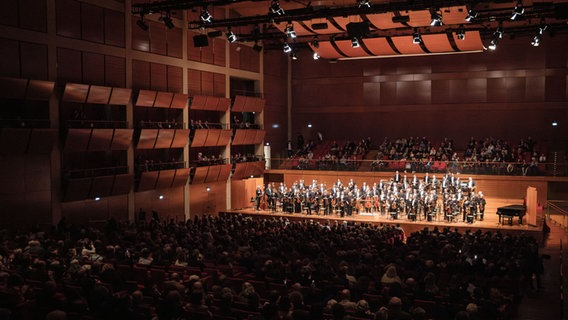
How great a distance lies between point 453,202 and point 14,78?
14.5 meters

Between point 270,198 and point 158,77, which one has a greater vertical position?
point 158,77

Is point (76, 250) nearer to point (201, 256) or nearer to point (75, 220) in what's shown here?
point (201, 256)

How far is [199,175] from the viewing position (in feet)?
70.2

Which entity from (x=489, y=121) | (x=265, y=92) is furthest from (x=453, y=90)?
(x=265, y=92)

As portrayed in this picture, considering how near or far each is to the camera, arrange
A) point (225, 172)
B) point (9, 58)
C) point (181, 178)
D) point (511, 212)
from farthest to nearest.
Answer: point (225, 172) < point (181, 178) < point (511, 212) < point (9, 58)

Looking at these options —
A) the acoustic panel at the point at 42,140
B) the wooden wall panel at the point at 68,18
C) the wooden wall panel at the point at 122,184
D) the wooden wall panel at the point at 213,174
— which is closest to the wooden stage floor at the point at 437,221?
the wooden wall panel at the point at 213,174

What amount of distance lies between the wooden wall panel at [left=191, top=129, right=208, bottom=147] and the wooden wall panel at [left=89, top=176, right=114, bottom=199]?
475cm

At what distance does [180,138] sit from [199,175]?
189 cm

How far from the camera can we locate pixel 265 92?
26.9 m

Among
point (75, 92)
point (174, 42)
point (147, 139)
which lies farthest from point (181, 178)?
point (75, 92)

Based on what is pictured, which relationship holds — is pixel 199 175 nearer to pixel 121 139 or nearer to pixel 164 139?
pixel 164 139

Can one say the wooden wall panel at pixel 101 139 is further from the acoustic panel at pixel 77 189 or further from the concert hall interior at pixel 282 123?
the acoustic panel at pixel 77 189

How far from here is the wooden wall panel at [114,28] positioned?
57.3ft

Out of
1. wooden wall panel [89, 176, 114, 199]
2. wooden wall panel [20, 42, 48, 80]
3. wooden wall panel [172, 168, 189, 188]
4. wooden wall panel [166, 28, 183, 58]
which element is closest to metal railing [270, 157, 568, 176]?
wooden wall panel [172, 168, 189, 188]
